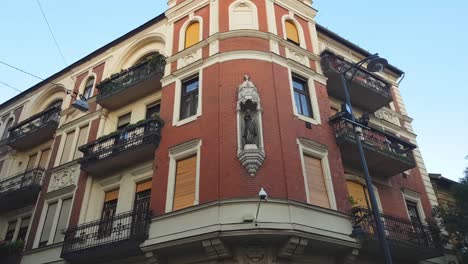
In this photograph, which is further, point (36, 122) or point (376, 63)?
point (36, 122)

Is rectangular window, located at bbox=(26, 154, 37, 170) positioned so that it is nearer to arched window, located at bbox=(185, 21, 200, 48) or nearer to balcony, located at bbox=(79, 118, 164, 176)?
balcony, located at bbox=(79, 118, 164, 176)

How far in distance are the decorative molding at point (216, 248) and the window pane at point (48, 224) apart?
9670mm

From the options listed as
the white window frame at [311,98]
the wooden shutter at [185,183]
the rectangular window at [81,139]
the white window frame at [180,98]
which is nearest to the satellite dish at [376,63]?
the white window frame at [311,98]

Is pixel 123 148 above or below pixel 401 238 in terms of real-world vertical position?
above

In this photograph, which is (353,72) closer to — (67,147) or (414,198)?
(414,198)

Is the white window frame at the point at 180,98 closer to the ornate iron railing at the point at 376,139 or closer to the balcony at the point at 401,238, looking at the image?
the ornate iron railing at the point at 376,139

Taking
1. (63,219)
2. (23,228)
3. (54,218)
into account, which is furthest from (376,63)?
(23,228)

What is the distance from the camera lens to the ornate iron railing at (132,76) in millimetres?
18203

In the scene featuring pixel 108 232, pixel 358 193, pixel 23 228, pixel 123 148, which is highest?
pixel 123 148

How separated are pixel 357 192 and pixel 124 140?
10.2 m

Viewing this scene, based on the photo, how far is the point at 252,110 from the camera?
14.2 metres

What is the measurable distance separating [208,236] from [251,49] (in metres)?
7.93

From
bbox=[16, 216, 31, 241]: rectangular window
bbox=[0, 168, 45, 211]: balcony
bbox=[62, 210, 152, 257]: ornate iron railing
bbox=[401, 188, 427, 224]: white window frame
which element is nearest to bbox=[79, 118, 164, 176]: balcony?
bbox=[62, 210, 152, 257]: ornate iron railing

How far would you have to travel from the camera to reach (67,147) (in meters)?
20.3
